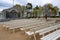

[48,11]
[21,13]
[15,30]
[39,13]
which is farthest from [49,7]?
[15,30]

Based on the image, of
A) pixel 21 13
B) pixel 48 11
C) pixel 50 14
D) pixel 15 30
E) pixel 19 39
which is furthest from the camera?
pixel 21 13

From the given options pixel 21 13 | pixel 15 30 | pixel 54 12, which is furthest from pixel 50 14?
pixel 15 30

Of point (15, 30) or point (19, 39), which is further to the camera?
point (15, 30)

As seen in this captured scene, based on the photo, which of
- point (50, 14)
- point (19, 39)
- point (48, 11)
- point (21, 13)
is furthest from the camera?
point (21, 13)

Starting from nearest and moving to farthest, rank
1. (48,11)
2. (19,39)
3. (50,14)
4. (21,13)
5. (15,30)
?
1. (19,39)
2. (15,30)
3. (48,11)
4. (50,14)
5. (21,13)

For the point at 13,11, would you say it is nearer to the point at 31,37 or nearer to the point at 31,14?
the point at 31,14

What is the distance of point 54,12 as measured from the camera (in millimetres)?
41938

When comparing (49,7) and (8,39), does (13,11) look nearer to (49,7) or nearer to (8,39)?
(49,7)

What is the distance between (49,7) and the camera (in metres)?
39.1

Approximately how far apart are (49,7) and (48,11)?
1.47 m

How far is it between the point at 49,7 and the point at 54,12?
3569 millimetres

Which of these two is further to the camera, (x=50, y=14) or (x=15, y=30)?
(x=50, y=14)

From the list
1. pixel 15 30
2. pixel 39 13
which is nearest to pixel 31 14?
pixel 39 13

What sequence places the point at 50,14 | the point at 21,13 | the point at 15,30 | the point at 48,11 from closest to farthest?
the point at 15,30, the point at 48,11, the point at 50,14, the point at 21,13
